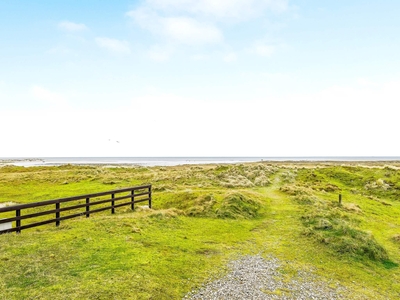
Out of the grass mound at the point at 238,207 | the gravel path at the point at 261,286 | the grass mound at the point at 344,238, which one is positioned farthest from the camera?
the grass mound at the point at 238,207

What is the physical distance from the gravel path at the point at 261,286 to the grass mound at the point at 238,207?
317 inches

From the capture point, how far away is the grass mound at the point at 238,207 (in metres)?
18.2

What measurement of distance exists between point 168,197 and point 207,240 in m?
11.6

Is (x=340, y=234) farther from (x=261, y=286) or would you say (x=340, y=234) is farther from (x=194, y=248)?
(x=194, y=248)

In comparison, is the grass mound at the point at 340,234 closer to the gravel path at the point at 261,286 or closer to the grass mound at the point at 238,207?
the grass mound at the point at 238,207

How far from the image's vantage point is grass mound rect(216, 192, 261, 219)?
18.2 meters

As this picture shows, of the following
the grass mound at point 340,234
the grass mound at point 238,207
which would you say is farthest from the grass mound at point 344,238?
the grass mound at point 238,207

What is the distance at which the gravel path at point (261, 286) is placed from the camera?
25.6 ft

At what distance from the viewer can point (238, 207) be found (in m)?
19.2

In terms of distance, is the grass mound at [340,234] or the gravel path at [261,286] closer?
the gravel path at [261,286]

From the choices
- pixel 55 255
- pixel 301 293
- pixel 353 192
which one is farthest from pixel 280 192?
pixel 55 255

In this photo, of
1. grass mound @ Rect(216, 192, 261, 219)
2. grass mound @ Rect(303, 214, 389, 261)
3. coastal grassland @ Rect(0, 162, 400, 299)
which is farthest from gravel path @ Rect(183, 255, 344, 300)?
grass mound @ Rect(216, 192, 261, 219)

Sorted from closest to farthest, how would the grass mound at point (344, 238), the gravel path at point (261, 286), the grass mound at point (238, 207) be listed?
the gravel path at point (261, 286), the grass mound at point (344, 238), the grass mound at point (238, 207)

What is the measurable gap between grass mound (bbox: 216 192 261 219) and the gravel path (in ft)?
26.4
